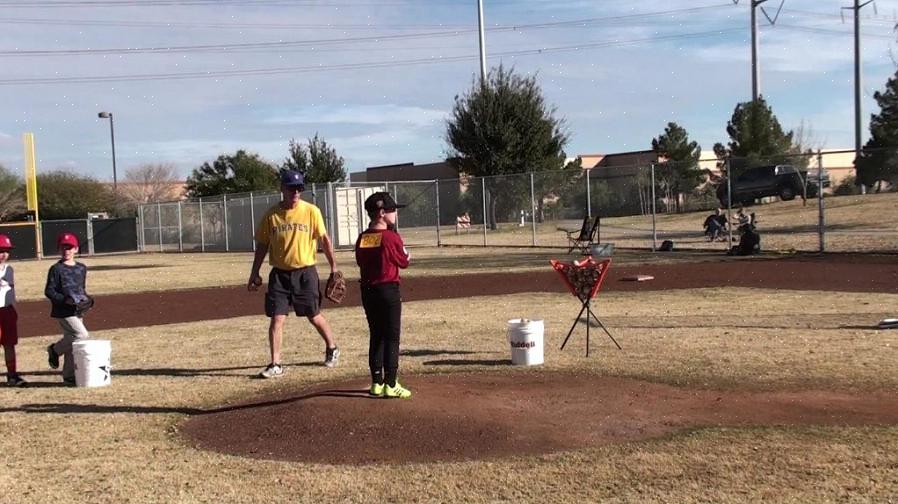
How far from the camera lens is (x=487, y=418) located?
6152 mm

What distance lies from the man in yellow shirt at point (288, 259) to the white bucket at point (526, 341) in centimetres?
183

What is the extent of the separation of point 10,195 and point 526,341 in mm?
62262

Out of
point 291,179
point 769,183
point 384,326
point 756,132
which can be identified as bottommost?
point 384,326

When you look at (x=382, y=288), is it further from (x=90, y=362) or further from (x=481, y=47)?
(x=481, y=47)

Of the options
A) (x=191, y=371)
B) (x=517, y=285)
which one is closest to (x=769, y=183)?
(x=517, y=285)

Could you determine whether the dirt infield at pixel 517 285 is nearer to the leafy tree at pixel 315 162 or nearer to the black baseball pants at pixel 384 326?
the black baseball pants at pixel 384 326

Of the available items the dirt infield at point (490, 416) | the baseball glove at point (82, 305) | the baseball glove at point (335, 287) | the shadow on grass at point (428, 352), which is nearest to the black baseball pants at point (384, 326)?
the dirt infield at point (490, 416)

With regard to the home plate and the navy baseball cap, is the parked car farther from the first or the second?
the navy baseball cap

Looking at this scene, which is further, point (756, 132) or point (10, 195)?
point (10, 195)

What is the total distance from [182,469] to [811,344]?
6.41m

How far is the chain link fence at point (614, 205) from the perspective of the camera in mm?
28531

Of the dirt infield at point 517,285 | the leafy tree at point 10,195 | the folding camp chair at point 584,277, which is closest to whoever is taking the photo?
the folding camp chair at point 584,277

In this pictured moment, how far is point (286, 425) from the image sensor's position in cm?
610

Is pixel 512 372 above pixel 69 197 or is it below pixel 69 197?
below
